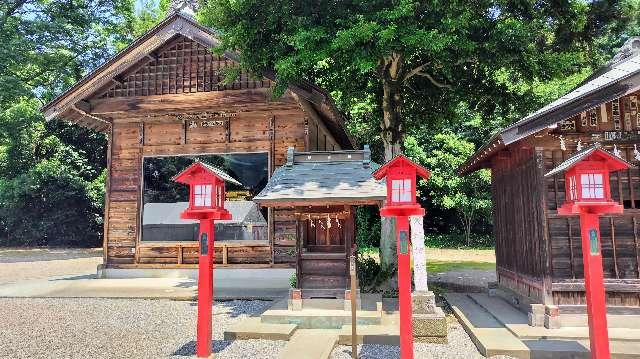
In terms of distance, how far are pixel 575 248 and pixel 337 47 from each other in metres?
6.03

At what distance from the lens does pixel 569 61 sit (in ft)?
35.4

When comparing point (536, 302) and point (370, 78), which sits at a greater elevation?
point (370, 78)

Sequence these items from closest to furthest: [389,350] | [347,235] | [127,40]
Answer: [389,350], [347,235], [127,40]

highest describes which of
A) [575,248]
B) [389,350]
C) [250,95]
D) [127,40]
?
[127,40]

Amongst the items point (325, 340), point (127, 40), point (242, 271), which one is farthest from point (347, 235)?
point (127, 40)

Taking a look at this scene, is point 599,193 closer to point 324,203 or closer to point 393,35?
point 324,203

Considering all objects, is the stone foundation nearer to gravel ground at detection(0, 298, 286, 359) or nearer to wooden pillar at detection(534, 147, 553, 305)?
wooden pillar at detection(534, 147, 553, 305)

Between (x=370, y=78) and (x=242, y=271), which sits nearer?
(x=242, y=271)

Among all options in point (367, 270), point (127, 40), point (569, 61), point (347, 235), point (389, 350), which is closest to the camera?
point (389, 350)

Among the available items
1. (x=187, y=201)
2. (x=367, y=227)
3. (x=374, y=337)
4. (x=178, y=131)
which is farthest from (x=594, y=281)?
(x=367, y=227)

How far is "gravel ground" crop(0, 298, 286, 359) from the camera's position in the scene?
6480mm

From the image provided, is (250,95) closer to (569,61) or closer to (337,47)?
(337,47)

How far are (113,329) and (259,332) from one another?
2728 millimetres

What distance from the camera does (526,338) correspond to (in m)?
6.90
